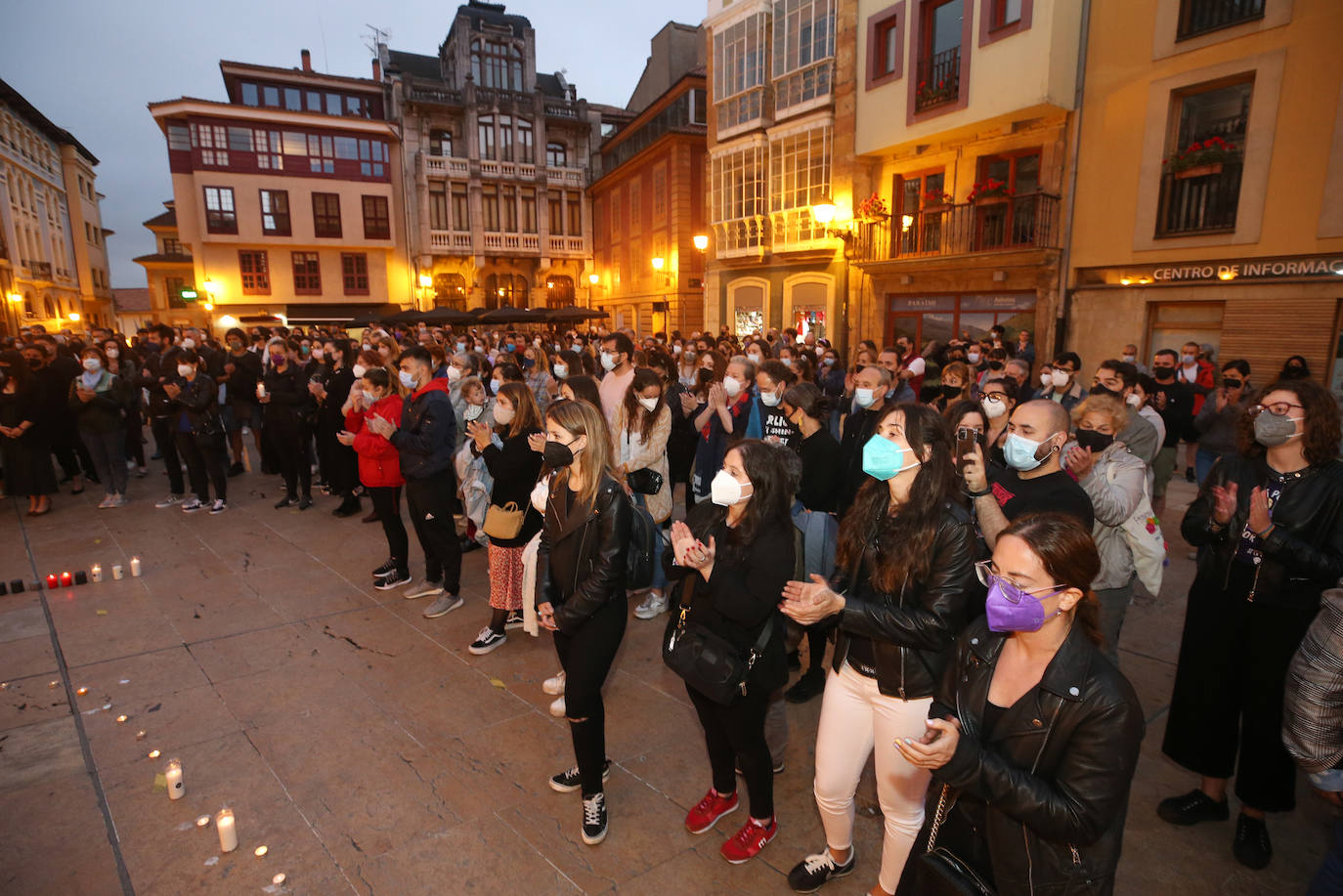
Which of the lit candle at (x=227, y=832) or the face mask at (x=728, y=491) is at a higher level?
the face mask at (x=728, y=491)

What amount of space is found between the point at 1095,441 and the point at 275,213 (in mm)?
38437

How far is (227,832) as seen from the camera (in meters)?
3.15

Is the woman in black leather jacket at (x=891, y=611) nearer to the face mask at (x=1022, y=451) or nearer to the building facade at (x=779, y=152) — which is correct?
the face mask at (x=1022, y=451)

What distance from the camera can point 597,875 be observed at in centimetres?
303

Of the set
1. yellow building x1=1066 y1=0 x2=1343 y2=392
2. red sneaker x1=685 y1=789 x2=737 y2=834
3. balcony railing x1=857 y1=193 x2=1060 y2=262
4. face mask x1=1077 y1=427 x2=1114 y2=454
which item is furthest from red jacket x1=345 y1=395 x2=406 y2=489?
yellow building x1=1066 y1=0 x2=1343 y2=392

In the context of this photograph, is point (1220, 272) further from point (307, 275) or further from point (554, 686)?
point (307, 275)

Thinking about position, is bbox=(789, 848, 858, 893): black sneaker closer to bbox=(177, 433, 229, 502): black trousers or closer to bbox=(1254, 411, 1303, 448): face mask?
bbox=(1254, 411, 1303, 448): face mask

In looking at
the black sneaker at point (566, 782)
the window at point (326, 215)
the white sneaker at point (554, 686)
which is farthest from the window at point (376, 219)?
the black sneaker at point (566, 782)

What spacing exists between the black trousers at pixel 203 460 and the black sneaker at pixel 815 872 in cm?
863

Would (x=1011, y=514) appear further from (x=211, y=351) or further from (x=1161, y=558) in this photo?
(x=211, y=351)

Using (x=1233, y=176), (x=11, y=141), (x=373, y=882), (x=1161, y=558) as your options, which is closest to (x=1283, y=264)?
(x=1233, y=176)

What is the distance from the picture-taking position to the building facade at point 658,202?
27109 millimetres

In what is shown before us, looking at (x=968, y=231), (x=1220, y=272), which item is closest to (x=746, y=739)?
(x=1220, y=272)

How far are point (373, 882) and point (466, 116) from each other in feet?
126
